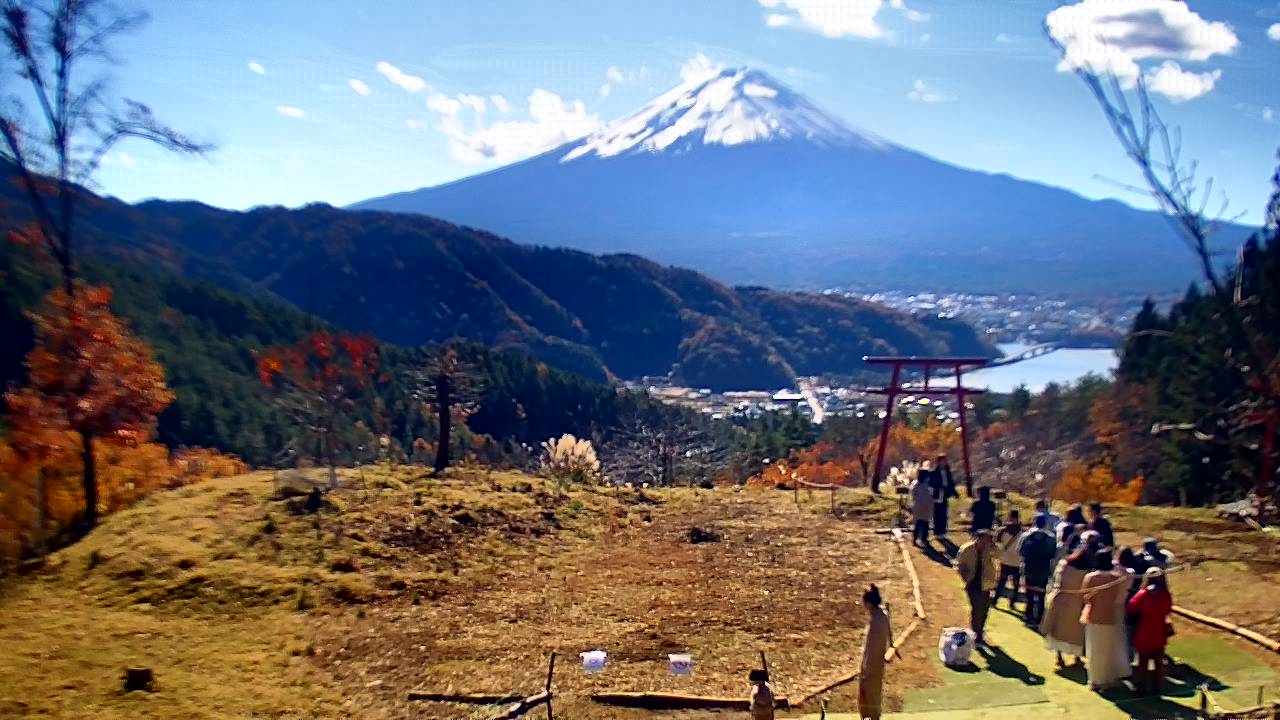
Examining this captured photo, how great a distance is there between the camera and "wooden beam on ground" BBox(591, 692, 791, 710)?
6711 millimetres

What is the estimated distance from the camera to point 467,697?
275 inches

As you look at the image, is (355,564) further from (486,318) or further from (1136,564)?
(486,318)

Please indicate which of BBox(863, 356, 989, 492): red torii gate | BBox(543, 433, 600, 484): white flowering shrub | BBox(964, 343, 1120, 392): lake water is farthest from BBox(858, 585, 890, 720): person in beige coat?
BBox(964, 343, 1120, 392): lake water

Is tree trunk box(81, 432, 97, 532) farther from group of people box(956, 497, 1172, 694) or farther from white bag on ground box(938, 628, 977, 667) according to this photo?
group of people box(956, 497, 1172, 694)

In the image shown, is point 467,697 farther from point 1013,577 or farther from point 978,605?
point 1013,577

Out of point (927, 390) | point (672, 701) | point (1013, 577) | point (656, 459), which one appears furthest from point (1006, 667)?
point (656, 459)

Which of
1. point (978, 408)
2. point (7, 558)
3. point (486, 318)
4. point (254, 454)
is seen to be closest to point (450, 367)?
point (7, 558)

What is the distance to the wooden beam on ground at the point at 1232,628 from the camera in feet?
23.9

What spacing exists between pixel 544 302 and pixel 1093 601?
321ft

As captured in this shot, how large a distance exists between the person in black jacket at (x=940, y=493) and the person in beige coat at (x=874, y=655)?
595cm

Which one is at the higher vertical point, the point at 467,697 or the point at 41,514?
the point at 41,514

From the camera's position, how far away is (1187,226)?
3.37 metres

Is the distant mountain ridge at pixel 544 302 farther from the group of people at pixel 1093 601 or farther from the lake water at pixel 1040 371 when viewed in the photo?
the group of people at pixel 1093 601

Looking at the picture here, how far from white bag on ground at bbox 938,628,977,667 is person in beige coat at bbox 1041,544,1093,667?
0.58 metres
